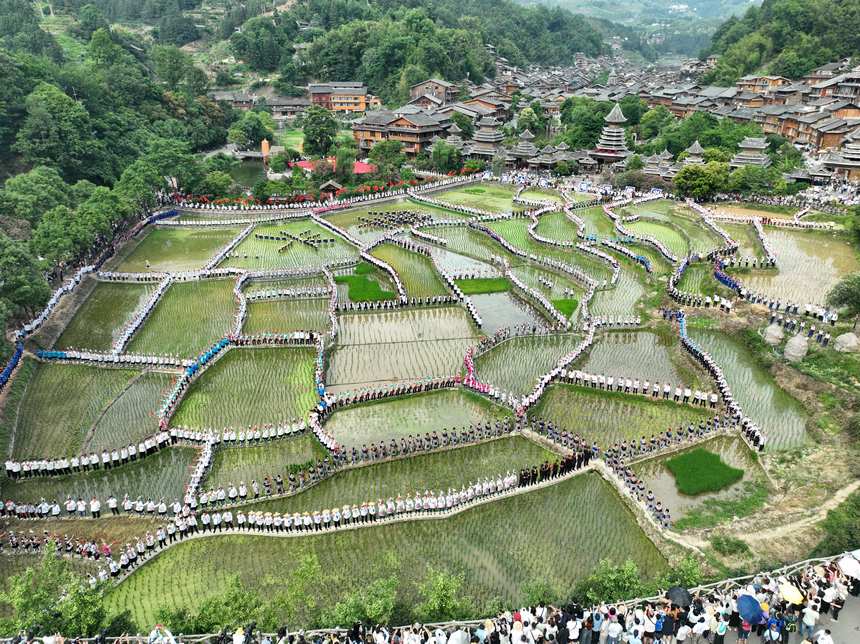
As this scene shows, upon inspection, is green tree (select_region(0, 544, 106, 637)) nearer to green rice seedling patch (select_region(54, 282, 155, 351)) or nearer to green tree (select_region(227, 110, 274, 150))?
green rice seedling patch (select_region(54, 282, 155, 351))

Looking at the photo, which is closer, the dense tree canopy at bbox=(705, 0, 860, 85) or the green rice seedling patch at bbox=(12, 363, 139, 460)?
the green rice seedling patch at bbox=(12, 363, 139, 460)

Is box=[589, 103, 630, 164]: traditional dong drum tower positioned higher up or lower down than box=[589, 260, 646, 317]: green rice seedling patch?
higher up

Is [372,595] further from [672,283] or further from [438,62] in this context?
[438,62]

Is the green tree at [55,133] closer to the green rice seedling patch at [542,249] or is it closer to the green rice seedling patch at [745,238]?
the green rice seedling patch at [542,249]

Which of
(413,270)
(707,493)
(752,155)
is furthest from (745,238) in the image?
(707,493)

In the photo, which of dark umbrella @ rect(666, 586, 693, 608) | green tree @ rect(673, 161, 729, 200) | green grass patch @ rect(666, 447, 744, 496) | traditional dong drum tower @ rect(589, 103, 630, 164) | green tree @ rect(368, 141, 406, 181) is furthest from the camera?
traditional dong drum tower @ rect(589, 103, 630, 164)

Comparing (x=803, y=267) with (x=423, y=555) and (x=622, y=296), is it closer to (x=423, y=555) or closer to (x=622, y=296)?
(x=622, y=296)

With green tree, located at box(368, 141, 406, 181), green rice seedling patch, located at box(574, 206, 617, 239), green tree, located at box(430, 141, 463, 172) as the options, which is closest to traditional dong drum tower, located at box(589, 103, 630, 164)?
green rice seedling patch, located at box(574, 206, 617, 239)
